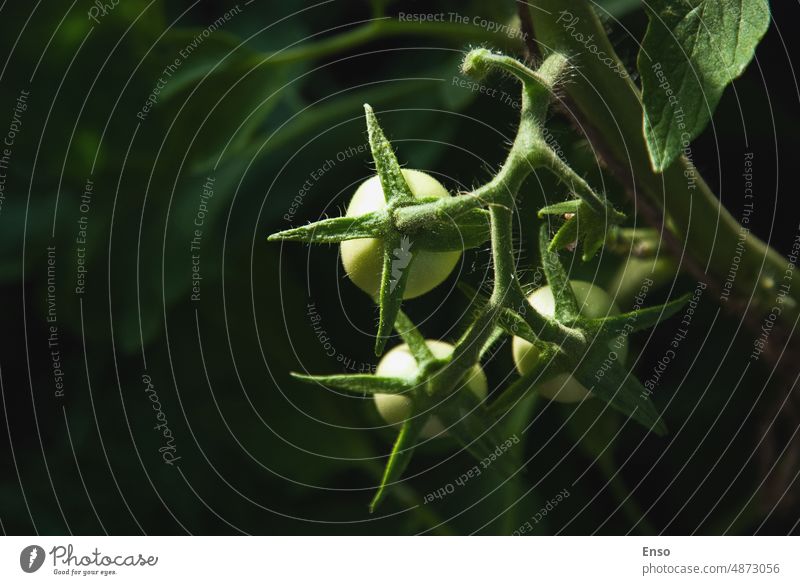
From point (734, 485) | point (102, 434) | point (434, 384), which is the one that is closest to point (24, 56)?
point (102, 434)

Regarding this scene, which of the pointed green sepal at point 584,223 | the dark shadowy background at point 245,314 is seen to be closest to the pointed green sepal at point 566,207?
the pointed green sepal at point 584,223

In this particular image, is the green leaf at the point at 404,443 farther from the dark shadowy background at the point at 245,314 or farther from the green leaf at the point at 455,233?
the dark shadowy background at the point at 245,314

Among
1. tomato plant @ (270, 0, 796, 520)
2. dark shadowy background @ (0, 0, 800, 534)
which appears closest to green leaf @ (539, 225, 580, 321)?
tomato plant @ (270, 0, 796, 520)

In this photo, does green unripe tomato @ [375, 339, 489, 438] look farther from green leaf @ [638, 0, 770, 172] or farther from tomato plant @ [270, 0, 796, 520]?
green leaf @ [638, 0, 770, 172]

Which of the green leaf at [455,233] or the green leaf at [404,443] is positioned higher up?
the green leaf at [455,233]

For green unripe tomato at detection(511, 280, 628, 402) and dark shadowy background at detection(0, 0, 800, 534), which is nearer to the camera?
green unripe tomato at detection(511, 280, 628, 402)

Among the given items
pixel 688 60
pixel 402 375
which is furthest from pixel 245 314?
pixel 688 60
